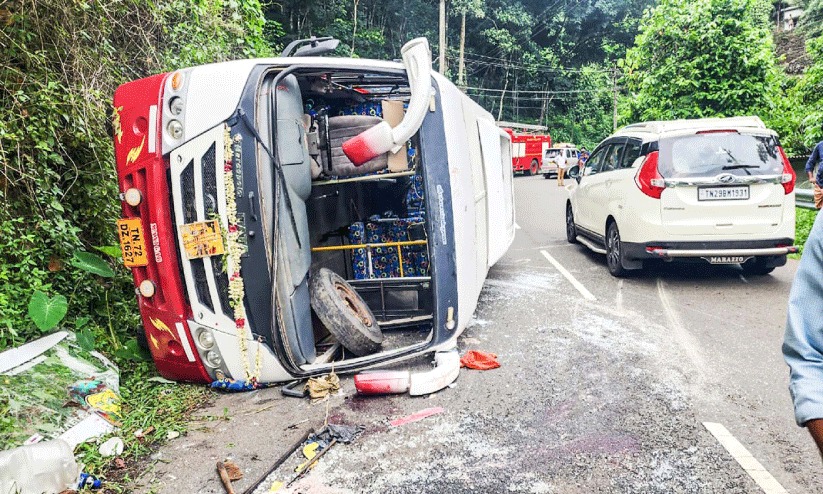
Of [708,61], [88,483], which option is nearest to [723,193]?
[88,483]

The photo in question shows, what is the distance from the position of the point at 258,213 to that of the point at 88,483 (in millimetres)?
1747

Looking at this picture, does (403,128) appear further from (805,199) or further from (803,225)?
(803,225)

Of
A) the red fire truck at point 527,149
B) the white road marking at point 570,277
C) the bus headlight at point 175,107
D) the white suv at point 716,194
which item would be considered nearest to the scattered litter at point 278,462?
the bus headlight at point 175,107

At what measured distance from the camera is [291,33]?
898 inches

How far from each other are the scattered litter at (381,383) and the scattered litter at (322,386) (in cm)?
16

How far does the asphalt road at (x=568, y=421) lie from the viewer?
8.87ft

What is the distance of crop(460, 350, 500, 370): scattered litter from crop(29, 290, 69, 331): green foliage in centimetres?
293

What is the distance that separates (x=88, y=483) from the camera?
8.89ft

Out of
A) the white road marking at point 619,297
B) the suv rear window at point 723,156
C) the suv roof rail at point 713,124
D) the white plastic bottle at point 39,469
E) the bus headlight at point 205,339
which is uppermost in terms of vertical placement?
the suv roof rail at point 713,124

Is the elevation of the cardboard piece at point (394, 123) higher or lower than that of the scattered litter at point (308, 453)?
higher

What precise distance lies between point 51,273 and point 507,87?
41.8 metres

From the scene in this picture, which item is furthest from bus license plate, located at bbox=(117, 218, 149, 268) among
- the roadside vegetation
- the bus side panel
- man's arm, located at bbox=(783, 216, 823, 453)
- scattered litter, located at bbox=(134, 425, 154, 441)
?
man's arm, located at bbox=(783, 216, 823, 453)

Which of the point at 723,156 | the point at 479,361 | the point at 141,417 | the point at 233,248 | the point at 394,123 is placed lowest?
the point at 479,361

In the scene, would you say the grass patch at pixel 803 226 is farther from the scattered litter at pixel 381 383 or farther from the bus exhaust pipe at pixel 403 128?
the scattered litter at pixel 381 383
